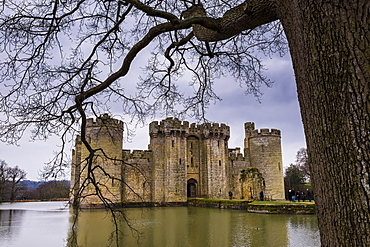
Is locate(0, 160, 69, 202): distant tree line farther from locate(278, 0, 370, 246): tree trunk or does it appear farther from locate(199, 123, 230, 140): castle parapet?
locate(278, 0, 370, 246): tree trunk

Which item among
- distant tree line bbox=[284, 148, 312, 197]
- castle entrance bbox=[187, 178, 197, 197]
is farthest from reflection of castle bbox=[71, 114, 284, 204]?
distant tree line bbox=[284, 148, 312, 197]

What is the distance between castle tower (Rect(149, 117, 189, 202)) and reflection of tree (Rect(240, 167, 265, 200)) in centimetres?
499

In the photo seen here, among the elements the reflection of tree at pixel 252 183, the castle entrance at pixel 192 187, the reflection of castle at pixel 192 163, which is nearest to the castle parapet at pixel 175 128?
the reflection of castle at pixel 192 163

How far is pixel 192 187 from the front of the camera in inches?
1027

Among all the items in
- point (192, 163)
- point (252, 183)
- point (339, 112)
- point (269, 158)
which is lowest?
point (252, 183)

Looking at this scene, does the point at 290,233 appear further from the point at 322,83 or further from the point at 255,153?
the point at 255,153

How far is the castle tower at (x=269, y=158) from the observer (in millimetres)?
25562

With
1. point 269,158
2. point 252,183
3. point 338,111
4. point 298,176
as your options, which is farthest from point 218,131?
point 338,111

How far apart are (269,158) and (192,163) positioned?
6.47 metres

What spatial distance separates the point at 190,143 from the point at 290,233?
1763 centimetres

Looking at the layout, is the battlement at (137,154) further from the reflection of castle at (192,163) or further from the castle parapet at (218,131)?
the castle parapet at (218,131)

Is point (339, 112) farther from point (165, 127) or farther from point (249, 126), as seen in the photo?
point (249, 126)

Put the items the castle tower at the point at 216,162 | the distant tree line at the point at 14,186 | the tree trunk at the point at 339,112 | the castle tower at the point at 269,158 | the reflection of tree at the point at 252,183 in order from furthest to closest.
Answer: the distant tree line at the point at 14,186 → the castle tower at the point at 269,158 → the castle tower at the point at 216,162 → the reflection of tree at the point at 252,183 → the tree trunk at the point at 339,112

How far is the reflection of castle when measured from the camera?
23.8 m
